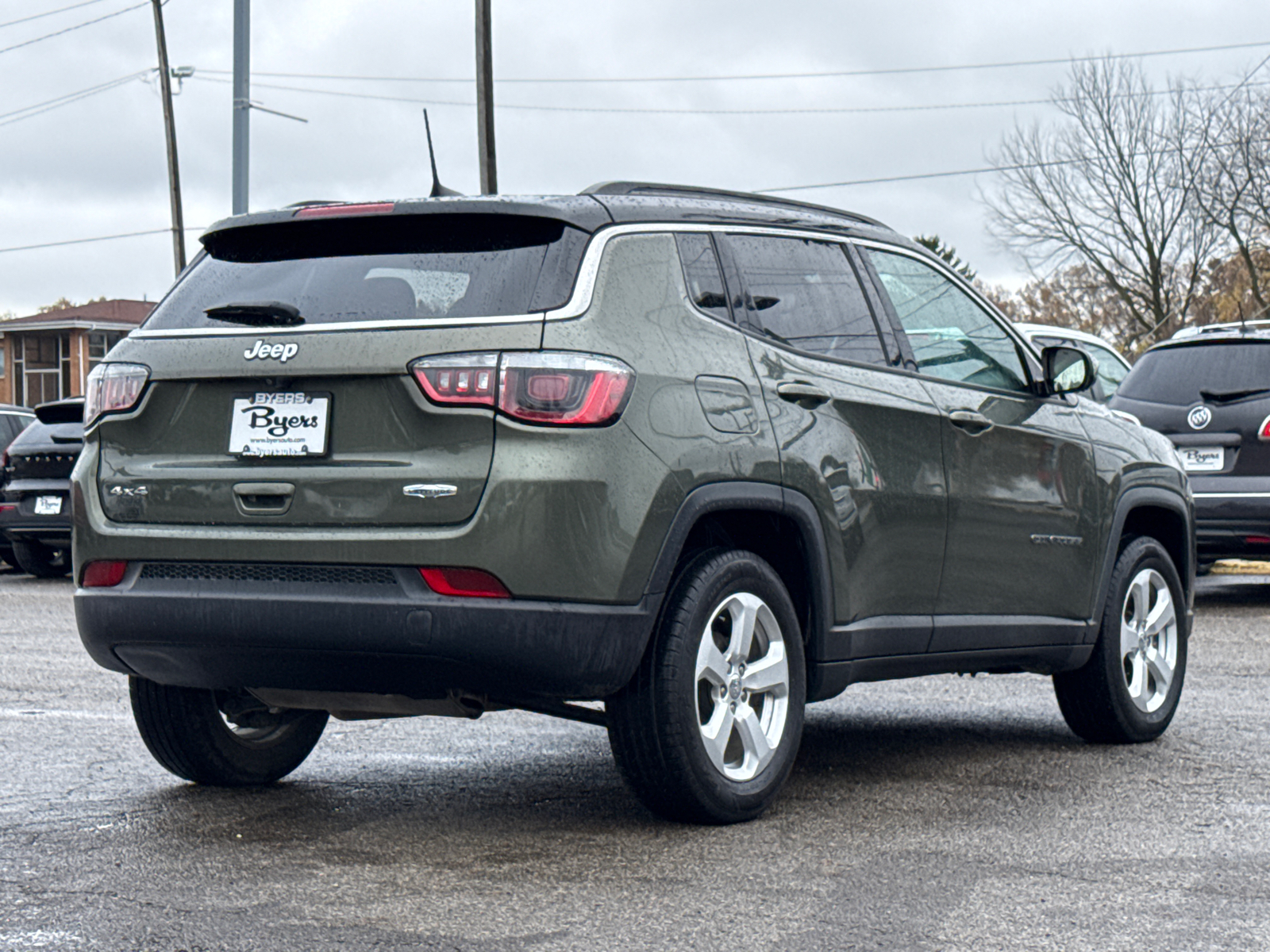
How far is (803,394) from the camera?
207 inches

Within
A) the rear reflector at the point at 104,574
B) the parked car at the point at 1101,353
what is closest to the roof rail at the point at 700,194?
the rear reflector at the point at 104,574

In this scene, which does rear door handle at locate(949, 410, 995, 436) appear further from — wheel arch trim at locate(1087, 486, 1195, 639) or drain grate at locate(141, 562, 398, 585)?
drain grate at locate(141, 562, 398, 585)

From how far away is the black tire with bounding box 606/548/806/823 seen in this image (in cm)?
479

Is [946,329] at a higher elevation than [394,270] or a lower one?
lower

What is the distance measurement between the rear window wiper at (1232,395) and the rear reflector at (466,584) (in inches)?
333

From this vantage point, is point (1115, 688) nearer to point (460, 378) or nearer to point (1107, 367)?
point (460, 378)

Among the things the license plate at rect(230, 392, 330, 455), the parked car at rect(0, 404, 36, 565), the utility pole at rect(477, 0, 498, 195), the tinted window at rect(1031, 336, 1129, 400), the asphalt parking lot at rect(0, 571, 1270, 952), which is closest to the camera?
the asphalt parking lot at rect(0, 571, 1270, 952)

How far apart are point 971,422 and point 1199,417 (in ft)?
21.0

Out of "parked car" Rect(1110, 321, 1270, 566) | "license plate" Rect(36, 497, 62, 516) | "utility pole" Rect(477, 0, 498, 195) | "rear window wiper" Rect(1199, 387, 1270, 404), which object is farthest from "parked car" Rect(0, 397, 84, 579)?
"rear window wiper" Rect(1199, 387, 1270, 404)

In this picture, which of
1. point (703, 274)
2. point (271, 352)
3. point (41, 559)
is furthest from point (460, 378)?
point (41, 559)

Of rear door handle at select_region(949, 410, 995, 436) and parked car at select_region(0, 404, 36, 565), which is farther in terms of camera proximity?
parked car at select_region(0, 404, 36, 565)

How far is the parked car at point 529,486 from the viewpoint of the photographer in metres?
4.54

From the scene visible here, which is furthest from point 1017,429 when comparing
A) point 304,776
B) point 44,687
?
point 44,687

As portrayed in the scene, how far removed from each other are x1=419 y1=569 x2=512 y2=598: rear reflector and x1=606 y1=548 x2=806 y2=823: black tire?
0.53 meters
